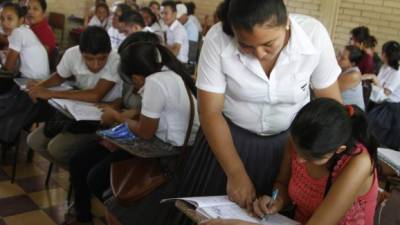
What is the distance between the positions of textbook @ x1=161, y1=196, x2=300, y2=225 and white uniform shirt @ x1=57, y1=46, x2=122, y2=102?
161cm

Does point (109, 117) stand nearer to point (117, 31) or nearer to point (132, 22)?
point (132, 22)

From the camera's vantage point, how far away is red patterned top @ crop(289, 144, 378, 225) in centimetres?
145

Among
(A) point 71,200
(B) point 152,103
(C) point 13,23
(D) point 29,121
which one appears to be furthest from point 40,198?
(C) point 13,23

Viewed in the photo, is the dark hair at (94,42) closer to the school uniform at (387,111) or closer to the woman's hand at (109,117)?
the woman's hand at (109,117)

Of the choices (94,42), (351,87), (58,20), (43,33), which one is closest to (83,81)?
(94,42)

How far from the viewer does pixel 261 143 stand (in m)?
1.67

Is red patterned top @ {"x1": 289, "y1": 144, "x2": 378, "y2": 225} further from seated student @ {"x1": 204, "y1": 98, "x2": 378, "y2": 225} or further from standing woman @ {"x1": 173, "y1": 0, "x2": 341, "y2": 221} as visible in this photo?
standing woman @ {"x1": 173, "y1": 0, "x2": 341, "y2": 221}

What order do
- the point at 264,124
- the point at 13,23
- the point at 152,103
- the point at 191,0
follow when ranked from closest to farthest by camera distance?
1. the point at 264,124
2. the point at 152,103
3. the point at 13,23
4. the point at 191,0

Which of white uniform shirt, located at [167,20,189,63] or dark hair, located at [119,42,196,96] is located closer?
dark hair, located at [119,42,196,96]

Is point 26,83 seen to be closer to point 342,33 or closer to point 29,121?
point 29,121

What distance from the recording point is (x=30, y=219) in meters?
2.76

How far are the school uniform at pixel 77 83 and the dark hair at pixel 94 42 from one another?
13 centimetres

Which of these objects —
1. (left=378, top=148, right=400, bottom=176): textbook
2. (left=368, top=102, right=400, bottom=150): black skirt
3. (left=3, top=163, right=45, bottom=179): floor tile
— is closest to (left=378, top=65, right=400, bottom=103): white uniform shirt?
(left=368, top=102, right=400, bottom=150): black skirt

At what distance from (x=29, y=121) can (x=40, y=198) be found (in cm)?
55
